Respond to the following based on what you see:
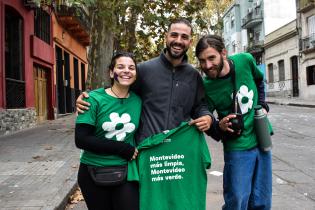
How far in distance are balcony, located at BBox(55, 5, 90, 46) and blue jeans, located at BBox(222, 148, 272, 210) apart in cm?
1551

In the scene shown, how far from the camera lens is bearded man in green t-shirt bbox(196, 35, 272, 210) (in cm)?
331

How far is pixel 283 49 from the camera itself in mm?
36125

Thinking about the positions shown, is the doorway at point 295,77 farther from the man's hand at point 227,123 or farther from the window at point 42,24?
the man's hand at point 227,123

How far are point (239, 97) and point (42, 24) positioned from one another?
16826 millimetres

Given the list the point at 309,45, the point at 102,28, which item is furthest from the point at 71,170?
the point at 309,45

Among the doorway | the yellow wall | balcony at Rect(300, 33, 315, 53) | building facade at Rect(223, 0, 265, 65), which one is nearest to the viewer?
the yellow wall

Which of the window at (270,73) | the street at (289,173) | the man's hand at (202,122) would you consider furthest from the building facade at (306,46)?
the man's hand at (202,122)

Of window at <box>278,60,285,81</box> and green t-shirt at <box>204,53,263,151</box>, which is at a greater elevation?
window at <box>278,60,285,81</box>

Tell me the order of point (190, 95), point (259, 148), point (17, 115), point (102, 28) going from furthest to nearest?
point (17, 115) → point (102, 28) → point (259, 148) → point (190, 95)

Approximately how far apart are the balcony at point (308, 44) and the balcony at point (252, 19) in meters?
11.7

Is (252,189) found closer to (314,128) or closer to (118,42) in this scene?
(314,128)

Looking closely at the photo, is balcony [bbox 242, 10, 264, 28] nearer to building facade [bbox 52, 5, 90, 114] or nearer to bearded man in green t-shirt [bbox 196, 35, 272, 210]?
building facade [bbox 52, 5, 90, 114]

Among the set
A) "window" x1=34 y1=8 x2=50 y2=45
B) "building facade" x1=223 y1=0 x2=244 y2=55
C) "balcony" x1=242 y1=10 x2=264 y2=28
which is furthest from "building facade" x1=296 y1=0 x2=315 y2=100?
"window" x1=34 y1=8 x2=50 y2=45

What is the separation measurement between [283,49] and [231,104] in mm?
34560
